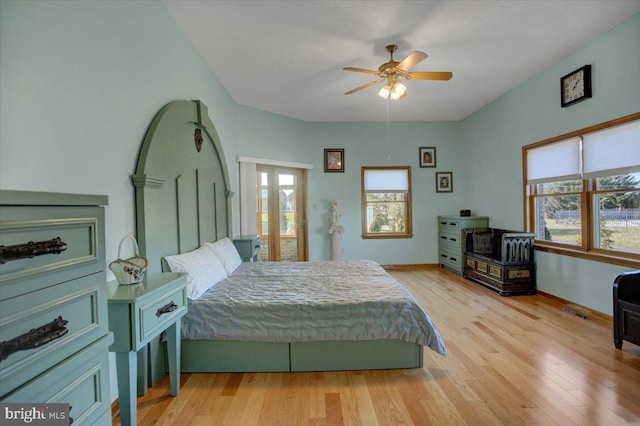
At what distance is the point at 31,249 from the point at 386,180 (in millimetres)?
5646

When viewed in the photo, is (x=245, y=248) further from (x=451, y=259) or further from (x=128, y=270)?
(x=451, y=259)

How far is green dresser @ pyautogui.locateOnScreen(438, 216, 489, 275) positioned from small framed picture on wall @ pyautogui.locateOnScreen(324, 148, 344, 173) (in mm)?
2237

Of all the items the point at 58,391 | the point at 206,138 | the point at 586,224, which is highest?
the point at 206,138

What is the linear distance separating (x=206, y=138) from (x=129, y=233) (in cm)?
159

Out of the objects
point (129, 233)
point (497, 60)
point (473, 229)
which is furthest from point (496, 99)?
point (129, 233)

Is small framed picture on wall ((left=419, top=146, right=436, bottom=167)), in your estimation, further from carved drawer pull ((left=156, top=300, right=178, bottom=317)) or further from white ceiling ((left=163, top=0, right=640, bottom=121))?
carved drawer pull ((left=156, top=300, right=178, bottom=317))

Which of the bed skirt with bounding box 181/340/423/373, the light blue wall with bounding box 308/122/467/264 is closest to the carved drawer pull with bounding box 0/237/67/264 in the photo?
the bed skirt with bounding box 181/340/423/373

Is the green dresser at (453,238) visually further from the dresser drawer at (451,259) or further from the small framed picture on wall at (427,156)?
the small framed picture on wall at (427,156)

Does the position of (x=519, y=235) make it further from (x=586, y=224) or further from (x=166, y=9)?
(x=166, y=9)

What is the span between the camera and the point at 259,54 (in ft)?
10.6

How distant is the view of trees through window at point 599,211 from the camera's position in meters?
2.94

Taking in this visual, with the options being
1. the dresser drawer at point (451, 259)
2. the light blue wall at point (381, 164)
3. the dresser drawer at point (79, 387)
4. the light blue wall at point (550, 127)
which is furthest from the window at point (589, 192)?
the dresser drawer at point (79, 387)

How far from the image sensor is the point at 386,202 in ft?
19.7

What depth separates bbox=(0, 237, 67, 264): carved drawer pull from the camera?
732 millimetres
